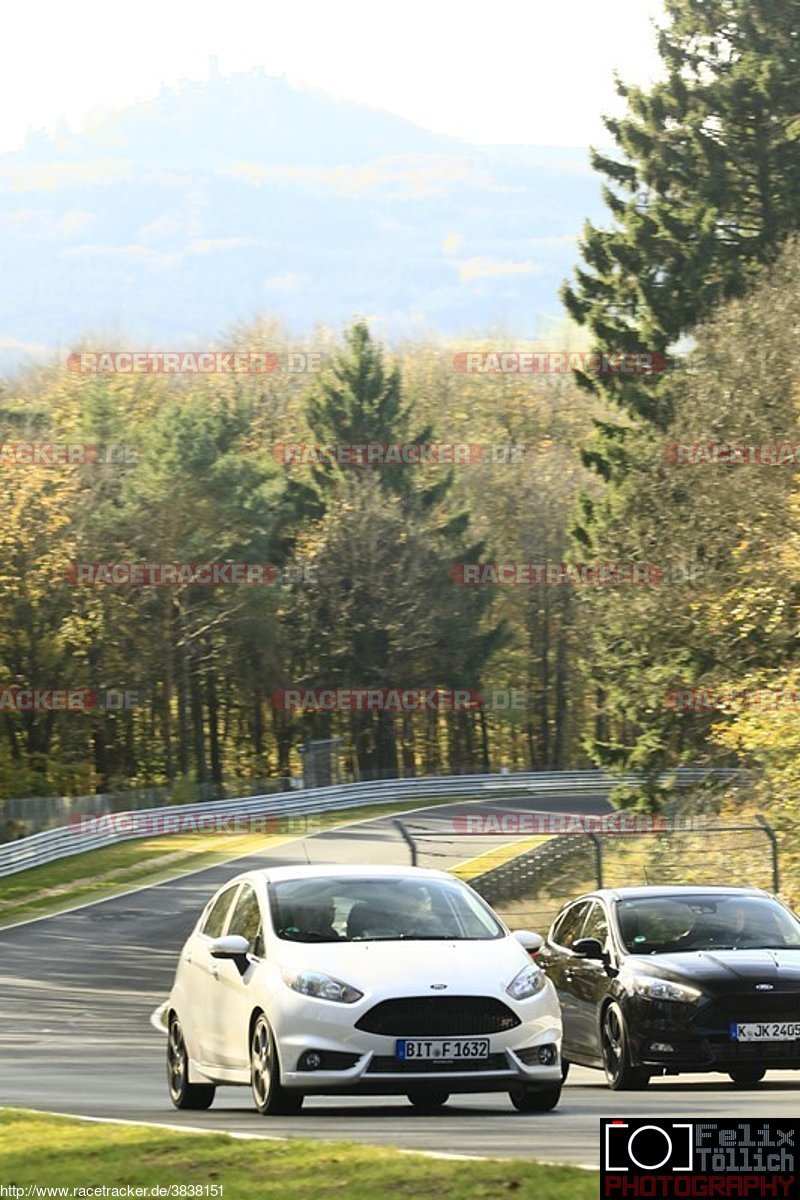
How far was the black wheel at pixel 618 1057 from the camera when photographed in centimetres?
1662

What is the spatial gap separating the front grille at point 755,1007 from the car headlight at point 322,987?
382cm

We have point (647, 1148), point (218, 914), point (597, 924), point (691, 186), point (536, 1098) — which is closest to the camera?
point (647, 1148)

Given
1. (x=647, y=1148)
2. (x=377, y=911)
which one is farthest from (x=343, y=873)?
(x=647, y=1148)

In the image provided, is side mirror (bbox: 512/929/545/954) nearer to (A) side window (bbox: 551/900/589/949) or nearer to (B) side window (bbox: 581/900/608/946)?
(B) side window (bbox: 581/900/608/946)

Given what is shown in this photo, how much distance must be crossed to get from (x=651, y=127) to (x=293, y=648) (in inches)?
1480

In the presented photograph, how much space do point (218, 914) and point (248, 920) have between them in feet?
2.63

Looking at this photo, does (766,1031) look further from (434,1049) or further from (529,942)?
(434,1049)

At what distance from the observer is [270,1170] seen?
9883mm

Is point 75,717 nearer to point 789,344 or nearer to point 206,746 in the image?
point 206,746

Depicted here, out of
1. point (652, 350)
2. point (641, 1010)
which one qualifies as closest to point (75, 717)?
point (652, 350)

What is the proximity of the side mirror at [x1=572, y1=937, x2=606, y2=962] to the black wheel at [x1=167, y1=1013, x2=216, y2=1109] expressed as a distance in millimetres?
3537

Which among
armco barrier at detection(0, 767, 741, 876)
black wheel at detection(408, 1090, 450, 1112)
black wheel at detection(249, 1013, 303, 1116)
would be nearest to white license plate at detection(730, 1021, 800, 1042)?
black wheel at detection(408, 1090, 450, 1112)

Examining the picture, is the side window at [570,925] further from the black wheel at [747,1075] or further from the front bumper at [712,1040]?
the front bumper at [712,1040]

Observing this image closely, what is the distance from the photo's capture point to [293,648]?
9112 centimetres
